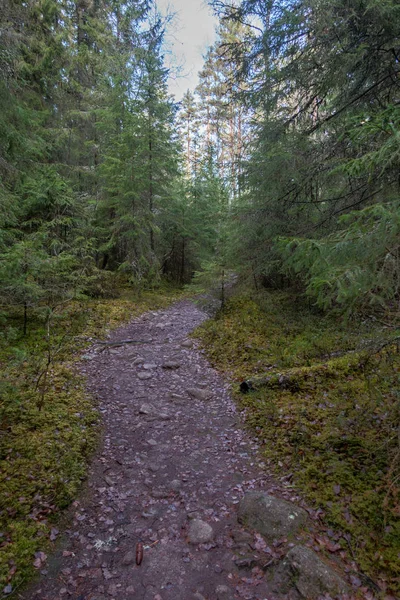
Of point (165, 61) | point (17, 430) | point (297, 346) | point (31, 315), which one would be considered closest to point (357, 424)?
point (297, 346)

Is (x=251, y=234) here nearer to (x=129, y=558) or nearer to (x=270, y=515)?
(x=270, y=515)

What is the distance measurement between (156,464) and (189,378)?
299 cm

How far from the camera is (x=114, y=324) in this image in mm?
10734

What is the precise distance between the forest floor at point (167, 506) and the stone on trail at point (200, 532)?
1 cm

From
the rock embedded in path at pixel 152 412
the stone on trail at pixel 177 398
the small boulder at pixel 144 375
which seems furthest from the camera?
the small boulder at pixel 144 375

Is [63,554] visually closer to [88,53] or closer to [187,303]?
[187,303]

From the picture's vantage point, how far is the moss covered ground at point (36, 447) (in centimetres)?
325

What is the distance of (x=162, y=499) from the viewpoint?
4145 millimetres

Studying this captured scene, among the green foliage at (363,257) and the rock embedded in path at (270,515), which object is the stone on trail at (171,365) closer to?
the rock embedded in path at (270,515)

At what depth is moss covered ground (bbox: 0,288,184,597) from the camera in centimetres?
325

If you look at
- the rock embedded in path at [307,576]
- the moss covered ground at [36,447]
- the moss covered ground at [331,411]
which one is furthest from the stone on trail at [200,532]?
the moss covered ground at [36,447]

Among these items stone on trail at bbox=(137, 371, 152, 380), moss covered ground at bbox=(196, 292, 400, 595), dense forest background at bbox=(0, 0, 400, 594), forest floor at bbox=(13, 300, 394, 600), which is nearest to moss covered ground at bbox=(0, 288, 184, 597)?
dense forest background at bbox=(0, 0, 400, 594)

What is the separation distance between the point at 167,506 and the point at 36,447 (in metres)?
2.04

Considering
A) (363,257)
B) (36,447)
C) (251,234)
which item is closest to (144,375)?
(36,447)
